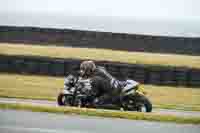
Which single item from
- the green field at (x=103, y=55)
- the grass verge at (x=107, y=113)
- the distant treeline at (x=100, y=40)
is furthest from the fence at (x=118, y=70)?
the grass verge at (x=107, y=113)

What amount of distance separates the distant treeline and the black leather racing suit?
0.80ft

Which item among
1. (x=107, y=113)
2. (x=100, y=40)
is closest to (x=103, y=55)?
(x=100, y=40)

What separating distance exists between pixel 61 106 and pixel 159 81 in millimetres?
901

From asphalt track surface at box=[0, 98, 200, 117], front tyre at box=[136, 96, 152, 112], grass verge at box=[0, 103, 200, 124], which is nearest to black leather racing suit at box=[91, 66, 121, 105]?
grass verge at box=[0, 103, 200, 124]

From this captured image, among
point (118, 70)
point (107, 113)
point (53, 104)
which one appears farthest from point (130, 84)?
point (53, 104)

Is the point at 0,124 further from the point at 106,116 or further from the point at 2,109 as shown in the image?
the point at 106,116

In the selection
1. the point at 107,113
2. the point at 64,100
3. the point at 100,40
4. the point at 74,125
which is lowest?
the point at 74,125

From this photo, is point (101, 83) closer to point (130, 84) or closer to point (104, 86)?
point (104, 86)

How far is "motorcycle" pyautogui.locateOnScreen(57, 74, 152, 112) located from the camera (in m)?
3.78

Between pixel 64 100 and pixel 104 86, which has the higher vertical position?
pixel 104 86

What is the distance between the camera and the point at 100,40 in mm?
3863

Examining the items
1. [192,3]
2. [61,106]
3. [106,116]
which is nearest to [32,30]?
[61,106]

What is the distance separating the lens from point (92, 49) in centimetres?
385

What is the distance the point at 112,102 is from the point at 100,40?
57cm
